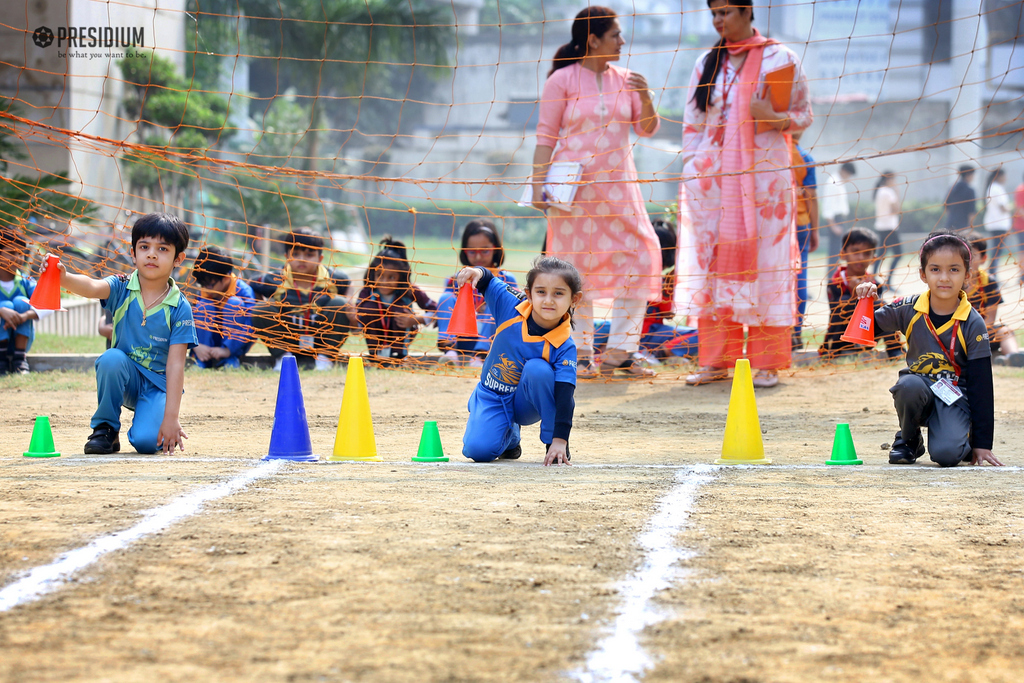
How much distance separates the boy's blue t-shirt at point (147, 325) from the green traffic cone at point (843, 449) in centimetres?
290

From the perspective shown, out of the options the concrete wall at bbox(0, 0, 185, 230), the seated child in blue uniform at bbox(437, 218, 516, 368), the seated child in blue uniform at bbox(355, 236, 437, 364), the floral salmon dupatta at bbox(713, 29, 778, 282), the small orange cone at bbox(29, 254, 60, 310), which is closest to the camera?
the small orange cone at bbox(29, 254, 60, 310)

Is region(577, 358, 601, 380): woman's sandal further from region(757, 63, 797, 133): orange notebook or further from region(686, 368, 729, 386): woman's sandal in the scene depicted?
region(757, 63, 797, 133): orange notebook

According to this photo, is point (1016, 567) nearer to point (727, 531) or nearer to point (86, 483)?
point (727, 531)

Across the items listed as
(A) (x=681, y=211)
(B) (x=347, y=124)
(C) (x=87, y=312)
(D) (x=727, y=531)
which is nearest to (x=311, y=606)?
(D) (x=727, y=531)

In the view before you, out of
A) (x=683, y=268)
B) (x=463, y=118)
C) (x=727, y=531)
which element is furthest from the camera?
(x=463, y=118)

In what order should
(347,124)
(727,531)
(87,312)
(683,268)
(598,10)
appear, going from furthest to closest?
(347,124)
(87,312)
(683,268)
(598,10)
(727,531)

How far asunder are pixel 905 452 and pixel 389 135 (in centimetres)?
317

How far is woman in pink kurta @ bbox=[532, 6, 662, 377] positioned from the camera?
23.3ft

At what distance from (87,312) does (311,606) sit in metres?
11.3

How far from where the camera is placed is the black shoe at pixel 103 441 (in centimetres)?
458

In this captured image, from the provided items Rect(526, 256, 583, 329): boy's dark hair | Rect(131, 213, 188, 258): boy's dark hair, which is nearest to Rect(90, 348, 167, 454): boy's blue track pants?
Rect(131, 213, 188, 258): boy's dark hair

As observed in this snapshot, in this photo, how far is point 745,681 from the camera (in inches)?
78.6

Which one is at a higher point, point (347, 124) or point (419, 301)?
point (347, 124)

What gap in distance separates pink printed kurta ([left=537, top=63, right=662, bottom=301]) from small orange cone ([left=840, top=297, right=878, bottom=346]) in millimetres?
2421
